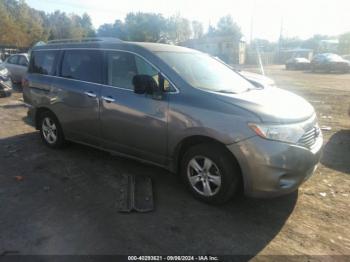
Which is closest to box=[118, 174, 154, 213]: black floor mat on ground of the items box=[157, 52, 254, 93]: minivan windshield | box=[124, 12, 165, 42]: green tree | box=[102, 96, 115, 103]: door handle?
box=[102, 96, 115, 103]: door handle

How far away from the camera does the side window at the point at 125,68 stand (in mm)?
4594

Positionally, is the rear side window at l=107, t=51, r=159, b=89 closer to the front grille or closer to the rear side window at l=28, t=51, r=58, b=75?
the rear side window at l=28, t=51, r=58, b=75

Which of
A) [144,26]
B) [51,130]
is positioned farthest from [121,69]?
[144,26]

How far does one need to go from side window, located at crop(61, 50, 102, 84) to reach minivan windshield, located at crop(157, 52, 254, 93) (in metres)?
1.10

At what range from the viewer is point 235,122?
12.3ft

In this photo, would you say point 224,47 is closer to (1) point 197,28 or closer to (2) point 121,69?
(1) point 197,28

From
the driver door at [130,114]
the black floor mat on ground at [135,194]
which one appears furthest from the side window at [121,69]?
the black floor mat on ground at [135,194]

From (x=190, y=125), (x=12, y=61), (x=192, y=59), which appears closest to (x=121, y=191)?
(x=190, y=125)

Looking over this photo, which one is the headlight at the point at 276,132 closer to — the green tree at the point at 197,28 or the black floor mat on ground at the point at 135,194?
the black floor mat on ground at the point at 135,194

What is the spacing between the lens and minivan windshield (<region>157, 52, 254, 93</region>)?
4.44 metres

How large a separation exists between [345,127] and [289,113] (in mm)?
5015

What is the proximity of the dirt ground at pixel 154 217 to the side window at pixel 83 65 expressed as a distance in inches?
53.4

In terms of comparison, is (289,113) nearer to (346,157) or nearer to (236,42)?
(346,157)

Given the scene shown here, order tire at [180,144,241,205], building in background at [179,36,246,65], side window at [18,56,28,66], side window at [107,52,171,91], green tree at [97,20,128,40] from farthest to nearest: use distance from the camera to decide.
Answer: green tree at [97,20,128,40] < building in background at [179,36,246,65] < side window at [18,56,28,66] < side window at [107,52,171,91] < tire at [180,144,241,205]
